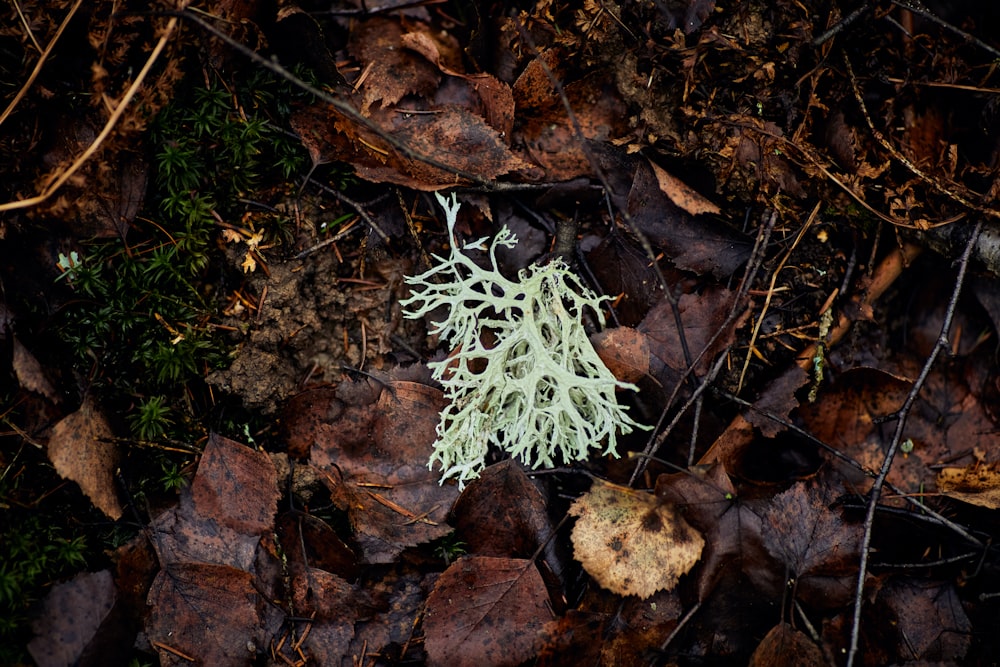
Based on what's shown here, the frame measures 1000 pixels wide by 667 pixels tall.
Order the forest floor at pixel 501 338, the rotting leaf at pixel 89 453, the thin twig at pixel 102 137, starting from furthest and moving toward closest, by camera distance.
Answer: the forest floor at pixel 501 338 → the rotting leaf at pixel 89 453 → the thin twig at pixel 102 137

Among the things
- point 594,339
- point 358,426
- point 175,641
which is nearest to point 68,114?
point 358,426

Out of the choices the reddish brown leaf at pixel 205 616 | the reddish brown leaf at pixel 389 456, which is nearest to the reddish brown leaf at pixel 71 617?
the reddish brown leaf at pixel 205 616

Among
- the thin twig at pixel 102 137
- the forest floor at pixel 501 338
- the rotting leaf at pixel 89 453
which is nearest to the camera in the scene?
the thin twig at pixel 102 137

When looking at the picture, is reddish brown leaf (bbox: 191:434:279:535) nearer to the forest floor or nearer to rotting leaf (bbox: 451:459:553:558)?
the forest floor

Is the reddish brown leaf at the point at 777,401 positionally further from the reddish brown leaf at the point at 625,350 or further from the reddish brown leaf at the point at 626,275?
the reddish brown leaf at the point at 626,275

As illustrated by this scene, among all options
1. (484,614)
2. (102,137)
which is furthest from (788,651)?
(102,137)

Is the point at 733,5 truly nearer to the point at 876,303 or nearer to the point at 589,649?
the point at 876,303

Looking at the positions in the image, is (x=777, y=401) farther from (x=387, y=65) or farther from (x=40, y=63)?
(x=40, y=63)
